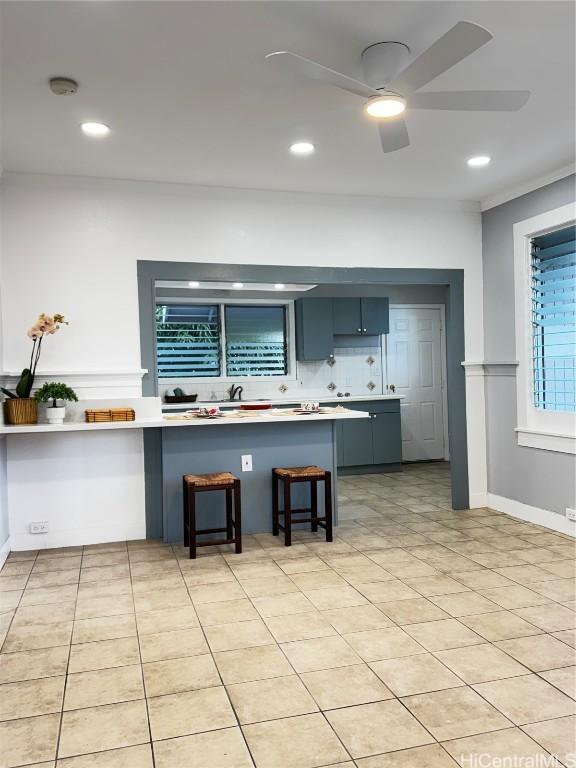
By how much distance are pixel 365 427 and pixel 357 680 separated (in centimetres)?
478

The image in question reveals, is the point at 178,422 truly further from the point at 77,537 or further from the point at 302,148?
the point at 302,148

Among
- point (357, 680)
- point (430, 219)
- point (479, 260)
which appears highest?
point (430, 219)

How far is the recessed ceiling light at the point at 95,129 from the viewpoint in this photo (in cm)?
343

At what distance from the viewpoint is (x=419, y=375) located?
26.3 ft

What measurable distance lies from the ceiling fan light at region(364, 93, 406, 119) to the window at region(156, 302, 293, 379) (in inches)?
189

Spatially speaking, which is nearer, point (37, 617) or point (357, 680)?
point (357, 680)

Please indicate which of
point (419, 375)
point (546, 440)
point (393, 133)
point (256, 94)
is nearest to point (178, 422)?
point (256, 94)

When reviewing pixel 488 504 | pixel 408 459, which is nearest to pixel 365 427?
pixel 408 459

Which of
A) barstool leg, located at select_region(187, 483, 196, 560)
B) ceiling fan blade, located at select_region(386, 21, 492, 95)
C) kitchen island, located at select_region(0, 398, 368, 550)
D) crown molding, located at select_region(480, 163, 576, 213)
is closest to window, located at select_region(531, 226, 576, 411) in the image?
crown molding, located at select_region(480, 163, 576, 213)

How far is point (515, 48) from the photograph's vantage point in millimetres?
2715

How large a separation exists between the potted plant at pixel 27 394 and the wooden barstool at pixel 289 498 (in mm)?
1707

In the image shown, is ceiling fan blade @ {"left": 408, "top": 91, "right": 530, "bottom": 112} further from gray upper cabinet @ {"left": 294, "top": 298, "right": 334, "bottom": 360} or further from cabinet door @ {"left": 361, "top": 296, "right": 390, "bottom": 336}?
cabinet door @ {"left": 361, "top": 296, "right": 390, "bottom": 336}

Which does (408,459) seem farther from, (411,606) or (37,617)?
(37,617)

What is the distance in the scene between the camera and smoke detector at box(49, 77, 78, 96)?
9.43ft
